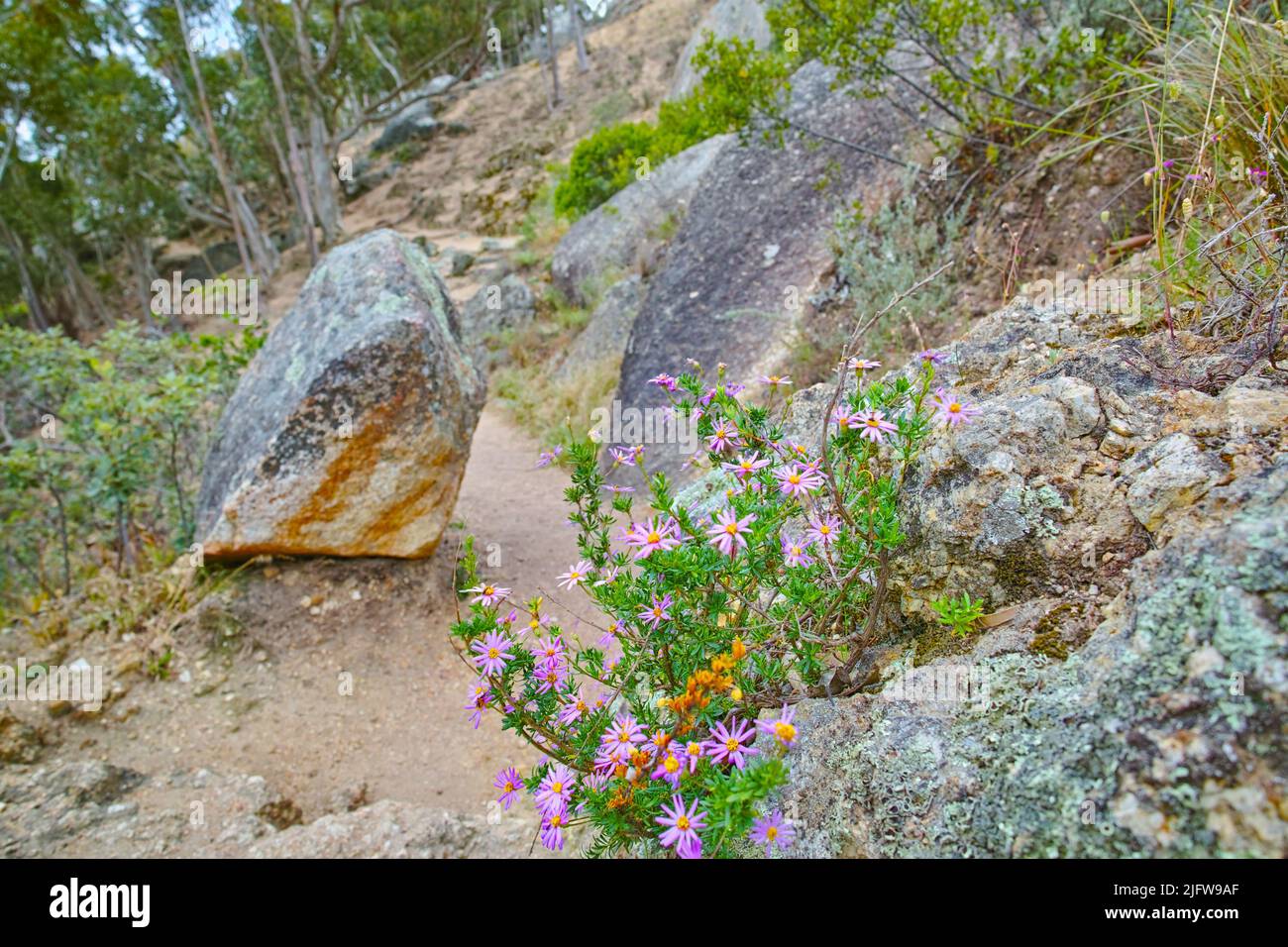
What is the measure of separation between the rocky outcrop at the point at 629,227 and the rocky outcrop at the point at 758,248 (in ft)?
6.33

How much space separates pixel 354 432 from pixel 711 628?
2.85 meters

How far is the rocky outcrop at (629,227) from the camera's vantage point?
368 inches

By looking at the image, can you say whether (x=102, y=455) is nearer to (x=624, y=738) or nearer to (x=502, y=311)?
(x=624, y=738)

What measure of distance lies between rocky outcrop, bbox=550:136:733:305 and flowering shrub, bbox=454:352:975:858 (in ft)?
24.7

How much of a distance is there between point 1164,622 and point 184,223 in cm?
2879

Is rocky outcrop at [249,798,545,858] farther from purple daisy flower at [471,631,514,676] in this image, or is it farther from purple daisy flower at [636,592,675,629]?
purple daisy flower at [636,592,675,629]

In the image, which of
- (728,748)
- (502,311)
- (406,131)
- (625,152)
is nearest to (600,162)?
(625,152)

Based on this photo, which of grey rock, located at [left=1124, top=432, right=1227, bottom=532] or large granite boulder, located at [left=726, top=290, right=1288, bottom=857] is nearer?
large granite boulder, located at [left=726, top=290, right=1288, bottom=857]

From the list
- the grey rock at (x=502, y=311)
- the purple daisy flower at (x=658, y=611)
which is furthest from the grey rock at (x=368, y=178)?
the purple daisy flower at (x=658, y=611)

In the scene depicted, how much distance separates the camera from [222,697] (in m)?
3.68

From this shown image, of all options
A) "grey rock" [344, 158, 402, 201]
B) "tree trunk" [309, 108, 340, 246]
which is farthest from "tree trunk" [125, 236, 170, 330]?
"grey rock" [344, 158, 402, 201]

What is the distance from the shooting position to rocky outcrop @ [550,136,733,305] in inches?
368

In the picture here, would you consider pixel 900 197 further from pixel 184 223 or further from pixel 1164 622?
pixel 184 223

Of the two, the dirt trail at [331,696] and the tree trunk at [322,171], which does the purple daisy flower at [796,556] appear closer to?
the dirt trail at [331,696]
